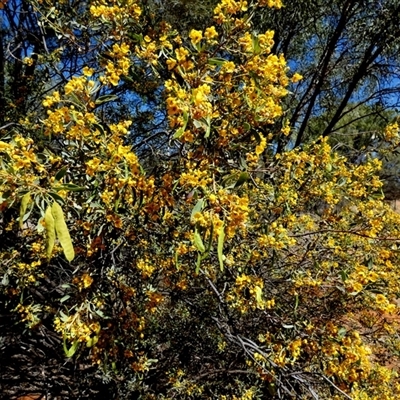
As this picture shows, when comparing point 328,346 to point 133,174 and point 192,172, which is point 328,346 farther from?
point 133,174

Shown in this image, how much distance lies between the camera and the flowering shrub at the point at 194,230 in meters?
1.53

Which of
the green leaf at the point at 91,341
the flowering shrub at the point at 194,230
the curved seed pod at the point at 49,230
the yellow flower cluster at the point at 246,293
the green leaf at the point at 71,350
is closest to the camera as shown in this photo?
the curved seed pod at the point at 49,230

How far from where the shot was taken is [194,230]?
4.76 ft

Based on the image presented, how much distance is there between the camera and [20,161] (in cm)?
130

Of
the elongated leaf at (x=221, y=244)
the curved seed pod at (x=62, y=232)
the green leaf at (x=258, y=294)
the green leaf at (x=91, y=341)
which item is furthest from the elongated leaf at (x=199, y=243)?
the green leaf at (x=91, y=341)

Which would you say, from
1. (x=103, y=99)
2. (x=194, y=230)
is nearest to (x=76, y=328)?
(x=194, y=230)

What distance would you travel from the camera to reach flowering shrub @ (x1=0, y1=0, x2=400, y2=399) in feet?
5.01

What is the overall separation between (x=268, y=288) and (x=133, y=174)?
5.18ft

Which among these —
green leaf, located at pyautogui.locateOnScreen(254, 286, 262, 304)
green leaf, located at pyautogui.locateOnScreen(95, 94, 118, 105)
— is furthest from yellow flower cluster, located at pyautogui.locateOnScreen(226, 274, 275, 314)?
green leaf, located at pyautogui.locateOnScreen(95, 94, 118, 105)

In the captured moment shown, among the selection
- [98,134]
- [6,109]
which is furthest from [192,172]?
[6,109]

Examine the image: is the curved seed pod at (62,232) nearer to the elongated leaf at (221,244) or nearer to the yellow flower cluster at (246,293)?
the elongated leaf at (221,244)

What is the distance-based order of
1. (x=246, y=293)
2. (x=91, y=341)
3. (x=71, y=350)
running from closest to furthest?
(x=71, y=350) → (x=91, y=341) → (x=246, y=293)

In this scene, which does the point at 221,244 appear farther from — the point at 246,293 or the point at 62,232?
the point at 246,293

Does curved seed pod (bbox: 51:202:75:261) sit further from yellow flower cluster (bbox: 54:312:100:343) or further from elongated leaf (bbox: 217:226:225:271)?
yellow flower cluster (bbox: 54:312:100:343)
